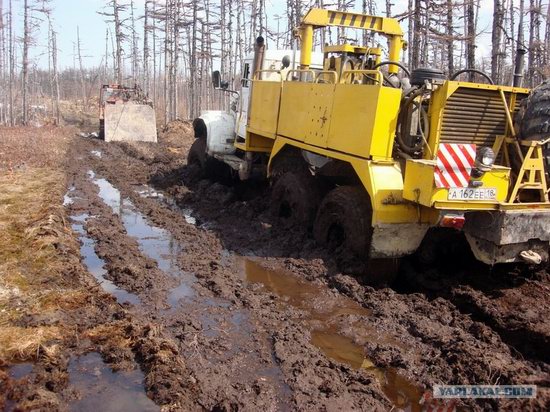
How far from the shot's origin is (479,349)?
432cm

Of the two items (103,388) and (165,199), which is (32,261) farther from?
(165,199)

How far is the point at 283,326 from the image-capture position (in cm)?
488

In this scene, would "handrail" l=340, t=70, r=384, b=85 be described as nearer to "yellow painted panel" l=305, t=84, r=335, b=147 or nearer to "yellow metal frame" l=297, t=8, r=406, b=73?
"yellow painted panel" l=305, t=84, r=335, b=147

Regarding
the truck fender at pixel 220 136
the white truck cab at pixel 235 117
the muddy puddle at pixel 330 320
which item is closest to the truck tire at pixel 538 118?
the muddy puddle at pixel 330 320

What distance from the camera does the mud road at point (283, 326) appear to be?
12.2 feet

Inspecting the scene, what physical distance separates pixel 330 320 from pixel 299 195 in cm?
286

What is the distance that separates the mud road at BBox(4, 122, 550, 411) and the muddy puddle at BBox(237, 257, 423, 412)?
16 mm

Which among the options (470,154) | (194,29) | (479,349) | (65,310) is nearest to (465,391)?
(479,349)

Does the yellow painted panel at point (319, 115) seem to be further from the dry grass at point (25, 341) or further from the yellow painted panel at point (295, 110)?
the dry grass at point (25, 341)

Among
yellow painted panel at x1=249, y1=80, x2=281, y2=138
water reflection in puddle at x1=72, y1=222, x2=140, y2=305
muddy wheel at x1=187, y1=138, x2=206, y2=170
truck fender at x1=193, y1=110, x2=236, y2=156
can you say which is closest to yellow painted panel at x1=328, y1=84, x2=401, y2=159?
yellow painted panel at x1=249, y1=80, x2=281, y2=138

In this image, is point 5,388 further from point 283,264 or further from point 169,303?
point 283,264

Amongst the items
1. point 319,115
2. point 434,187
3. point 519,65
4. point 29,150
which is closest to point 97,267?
point 319,115

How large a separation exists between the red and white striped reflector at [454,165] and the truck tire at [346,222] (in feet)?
3.62

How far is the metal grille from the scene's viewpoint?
5531 mm
